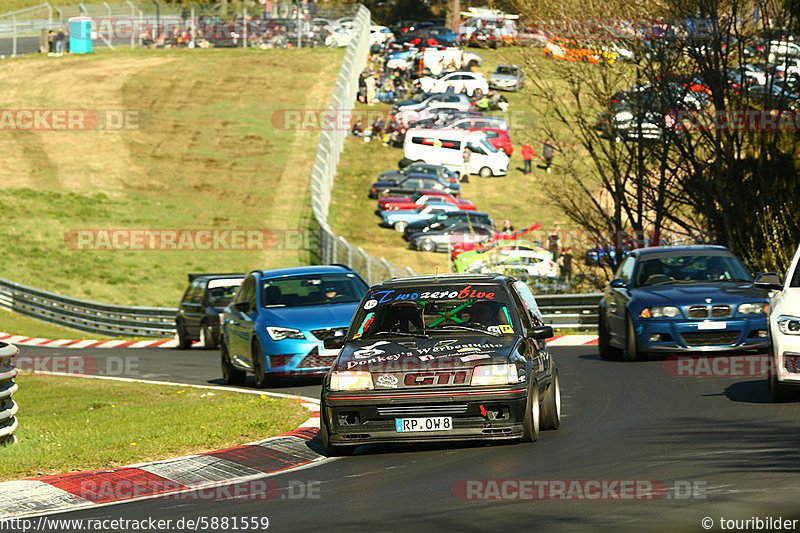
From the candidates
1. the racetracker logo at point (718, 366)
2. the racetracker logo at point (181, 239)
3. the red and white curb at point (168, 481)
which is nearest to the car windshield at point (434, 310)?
the red and white curb at point (168, 481)

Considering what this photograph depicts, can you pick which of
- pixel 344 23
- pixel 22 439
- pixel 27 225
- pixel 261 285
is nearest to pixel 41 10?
pixel 344 23

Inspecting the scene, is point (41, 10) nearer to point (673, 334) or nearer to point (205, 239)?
point (205, 239)

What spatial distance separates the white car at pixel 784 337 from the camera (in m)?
12.1

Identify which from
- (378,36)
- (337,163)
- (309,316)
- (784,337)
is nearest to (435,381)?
(784,337)

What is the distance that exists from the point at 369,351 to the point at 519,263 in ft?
67.6

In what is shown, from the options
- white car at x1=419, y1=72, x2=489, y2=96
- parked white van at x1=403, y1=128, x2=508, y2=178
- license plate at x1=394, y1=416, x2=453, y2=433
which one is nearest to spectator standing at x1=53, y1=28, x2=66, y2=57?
white car at x1=419, y1=72, x2=489, y2=96

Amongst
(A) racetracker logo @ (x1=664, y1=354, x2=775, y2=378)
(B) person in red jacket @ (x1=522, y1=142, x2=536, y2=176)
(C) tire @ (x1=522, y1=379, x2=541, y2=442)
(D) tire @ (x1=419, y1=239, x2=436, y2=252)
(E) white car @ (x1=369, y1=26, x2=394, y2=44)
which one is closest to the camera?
(C) tire @ (x1=522, y1=379, x2=541, y2=442)

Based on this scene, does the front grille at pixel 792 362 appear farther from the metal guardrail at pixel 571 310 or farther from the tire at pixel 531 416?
the metal guardrail at pixel 571 310

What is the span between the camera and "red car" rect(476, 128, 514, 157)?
185 ft

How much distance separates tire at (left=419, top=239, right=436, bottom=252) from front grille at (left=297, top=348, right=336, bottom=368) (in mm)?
26919

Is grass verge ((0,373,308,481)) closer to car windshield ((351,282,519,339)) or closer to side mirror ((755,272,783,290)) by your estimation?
car windshield ((351,282,519,339))

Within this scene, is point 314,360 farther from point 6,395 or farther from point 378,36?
point 378,36

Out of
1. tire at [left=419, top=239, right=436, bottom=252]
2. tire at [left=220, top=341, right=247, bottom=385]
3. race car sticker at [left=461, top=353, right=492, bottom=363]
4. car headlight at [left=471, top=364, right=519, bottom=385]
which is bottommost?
tire at [left=419, top=239, right=436, bottom=252]

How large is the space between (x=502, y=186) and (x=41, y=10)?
42.0m
